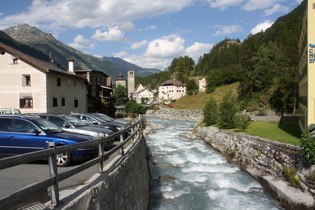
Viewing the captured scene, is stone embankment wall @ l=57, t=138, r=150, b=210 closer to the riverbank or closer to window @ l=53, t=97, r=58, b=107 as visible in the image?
the riverbank

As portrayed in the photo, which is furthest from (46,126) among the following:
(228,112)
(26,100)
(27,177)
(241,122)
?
(228,112)

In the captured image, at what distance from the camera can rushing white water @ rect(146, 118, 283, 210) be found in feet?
40.6

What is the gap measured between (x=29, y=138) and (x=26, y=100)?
20474 mm

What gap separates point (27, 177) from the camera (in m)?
5.97

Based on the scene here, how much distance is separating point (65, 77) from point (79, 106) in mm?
5736

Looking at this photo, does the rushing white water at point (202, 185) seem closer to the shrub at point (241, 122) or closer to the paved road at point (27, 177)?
the paved road at point (27, 177)

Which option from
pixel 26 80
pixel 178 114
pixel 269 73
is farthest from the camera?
pixel 178 114

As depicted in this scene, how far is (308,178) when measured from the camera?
39.8 ft

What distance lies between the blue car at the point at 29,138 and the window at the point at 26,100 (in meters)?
19.3

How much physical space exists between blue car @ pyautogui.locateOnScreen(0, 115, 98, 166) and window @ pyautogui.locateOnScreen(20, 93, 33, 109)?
63.2 feet

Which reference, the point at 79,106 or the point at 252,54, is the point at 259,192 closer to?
the point at 79,106

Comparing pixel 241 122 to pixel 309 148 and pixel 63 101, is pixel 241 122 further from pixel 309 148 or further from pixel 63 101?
pixel 63 101

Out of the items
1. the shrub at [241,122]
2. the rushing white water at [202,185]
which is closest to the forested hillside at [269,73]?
the shrub at [241,122]

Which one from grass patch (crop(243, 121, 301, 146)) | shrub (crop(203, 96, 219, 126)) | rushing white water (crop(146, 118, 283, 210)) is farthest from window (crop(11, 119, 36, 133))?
shrub (crop(203, 96, 219, 126))
